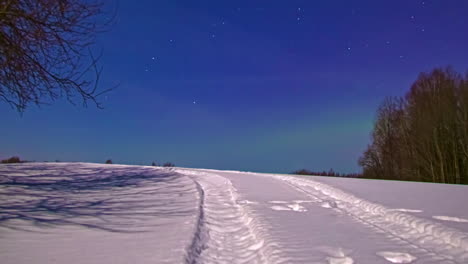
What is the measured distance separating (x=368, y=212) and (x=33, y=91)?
7.28 m

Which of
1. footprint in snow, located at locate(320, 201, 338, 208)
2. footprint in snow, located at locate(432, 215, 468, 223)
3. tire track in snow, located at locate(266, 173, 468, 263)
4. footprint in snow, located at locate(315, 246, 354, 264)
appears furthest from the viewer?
footprint in snow, located at locate(320, 201, 338, 208)

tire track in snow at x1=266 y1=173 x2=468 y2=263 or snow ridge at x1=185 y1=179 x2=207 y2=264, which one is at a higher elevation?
tire track in snow at x1=266 y1=173 x2=468 y2=263

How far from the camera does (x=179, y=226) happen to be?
13.5 ft

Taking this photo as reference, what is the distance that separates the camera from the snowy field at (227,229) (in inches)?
120

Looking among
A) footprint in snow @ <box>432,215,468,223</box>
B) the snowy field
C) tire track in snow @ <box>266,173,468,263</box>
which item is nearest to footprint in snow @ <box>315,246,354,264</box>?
the snowy field

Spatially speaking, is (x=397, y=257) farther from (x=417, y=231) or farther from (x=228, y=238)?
(x=228, y=238)

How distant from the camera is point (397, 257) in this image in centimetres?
308

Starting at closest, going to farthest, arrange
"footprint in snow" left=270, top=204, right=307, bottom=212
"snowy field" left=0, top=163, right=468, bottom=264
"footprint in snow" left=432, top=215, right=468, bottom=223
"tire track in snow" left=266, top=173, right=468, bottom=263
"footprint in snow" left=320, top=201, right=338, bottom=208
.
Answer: "snowy field" left=0, top=163, right=468, bottom=264, "tire track in snow" left=266, top=173, right=468, bottom=263, "footprint in snow" left=432, top=215, right=468, bottom=223, "footprint in snow" left=270, top=204, right=307, bottom=212, "footprint in snow" left=320, top=201, right=338, bottom=208

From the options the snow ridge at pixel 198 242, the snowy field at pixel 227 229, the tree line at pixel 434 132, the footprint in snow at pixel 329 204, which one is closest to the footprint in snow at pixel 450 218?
the snowy field at pixel 227 229

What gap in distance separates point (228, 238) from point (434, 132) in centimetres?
2372

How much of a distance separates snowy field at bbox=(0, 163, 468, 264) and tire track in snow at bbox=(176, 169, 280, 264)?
12 millimetres

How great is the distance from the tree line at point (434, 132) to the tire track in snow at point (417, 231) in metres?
19.9

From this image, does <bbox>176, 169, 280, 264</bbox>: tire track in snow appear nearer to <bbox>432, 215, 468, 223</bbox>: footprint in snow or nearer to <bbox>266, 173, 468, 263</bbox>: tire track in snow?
<bbox>266, 173, 468, 263</bbox>: tire track in snow

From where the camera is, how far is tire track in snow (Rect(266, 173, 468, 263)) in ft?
10.6
